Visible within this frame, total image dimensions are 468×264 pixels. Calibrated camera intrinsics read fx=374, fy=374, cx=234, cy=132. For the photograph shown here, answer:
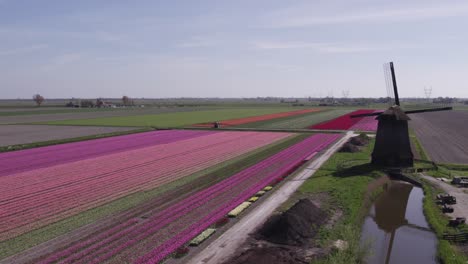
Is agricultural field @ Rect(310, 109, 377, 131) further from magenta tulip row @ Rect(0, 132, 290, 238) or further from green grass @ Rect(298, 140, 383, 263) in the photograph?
magenta tulip row @ Rect(0, 132, 290, 238)

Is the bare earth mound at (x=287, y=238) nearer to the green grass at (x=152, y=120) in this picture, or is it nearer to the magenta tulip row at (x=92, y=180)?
the magenta tulip row at (x=92, y=180)

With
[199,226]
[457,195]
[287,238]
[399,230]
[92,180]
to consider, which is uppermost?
Answer: [92,180]

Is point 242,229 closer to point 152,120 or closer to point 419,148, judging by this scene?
point 419,148

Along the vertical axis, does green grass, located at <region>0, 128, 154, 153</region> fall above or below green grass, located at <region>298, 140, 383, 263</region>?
above

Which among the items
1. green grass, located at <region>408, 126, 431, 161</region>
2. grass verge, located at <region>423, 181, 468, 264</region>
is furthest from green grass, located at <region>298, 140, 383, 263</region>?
green grass, located at <region>408, 126, 431, 161</region>

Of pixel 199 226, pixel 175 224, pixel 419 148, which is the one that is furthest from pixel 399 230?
pixel 419 148

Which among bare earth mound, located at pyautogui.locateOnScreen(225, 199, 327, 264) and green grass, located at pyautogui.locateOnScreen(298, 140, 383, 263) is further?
green grass, located at pyautogui.locateOnScreen(298, 140, 383, 263)
